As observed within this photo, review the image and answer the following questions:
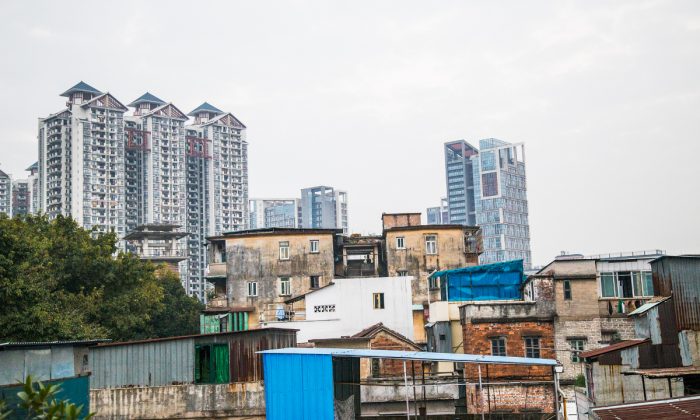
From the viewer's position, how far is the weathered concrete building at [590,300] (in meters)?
35.5

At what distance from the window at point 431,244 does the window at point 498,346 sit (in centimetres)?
2254

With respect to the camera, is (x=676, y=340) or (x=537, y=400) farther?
(x=537, y=400)

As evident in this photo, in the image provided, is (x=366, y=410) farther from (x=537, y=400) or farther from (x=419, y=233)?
(x=419, y=233)

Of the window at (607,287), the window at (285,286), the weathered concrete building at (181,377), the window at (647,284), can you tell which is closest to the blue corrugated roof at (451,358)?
the weathered concrete building at (181,377)

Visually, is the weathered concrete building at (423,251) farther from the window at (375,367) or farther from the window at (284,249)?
the window at (375,367)

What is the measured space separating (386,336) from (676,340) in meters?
19.6

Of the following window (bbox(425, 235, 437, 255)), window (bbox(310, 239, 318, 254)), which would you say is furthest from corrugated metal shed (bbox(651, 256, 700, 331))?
window (bbox(310, 239, 318, 254))

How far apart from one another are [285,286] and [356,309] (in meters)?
10.5

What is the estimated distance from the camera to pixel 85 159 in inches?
5802

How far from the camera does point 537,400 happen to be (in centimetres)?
3253

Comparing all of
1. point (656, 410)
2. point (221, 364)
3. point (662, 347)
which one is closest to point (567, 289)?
point (662, 347)

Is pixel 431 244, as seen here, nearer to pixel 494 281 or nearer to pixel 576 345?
pixel 494 281

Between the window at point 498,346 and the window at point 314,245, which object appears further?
the window at point 314,245

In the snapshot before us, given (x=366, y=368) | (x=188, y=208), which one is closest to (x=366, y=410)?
(x=366, y=368)
